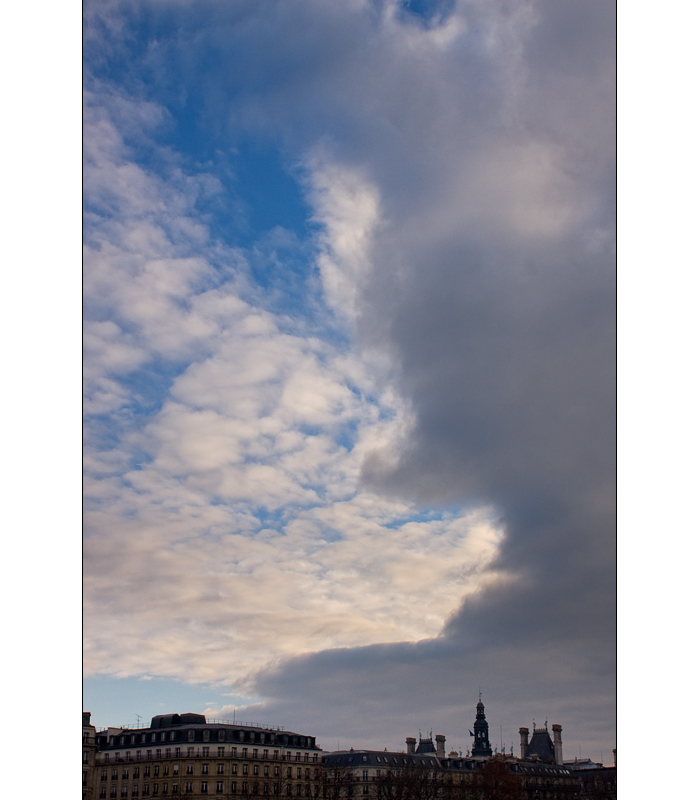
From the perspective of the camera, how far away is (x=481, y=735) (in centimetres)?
15438

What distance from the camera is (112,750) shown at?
102 metres

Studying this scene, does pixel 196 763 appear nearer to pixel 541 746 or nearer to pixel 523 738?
pixel 523 738

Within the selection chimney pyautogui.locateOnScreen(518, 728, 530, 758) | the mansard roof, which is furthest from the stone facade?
the mansard roof

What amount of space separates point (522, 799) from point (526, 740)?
53.4 m

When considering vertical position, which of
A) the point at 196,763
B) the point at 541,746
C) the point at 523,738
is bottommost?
the point at 541,746

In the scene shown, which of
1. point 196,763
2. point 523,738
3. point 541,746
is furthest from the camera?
point 541,746

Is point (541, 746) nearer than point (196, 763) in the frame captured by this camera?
No

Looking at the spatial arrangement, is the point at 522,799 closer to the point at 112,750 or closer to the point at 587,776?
the point at 587,776

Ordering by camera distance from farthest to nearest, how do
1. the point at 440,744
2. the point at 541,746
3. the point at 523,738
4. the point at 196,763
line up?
the point at 541,746
the point at 523,738
the point at 440,744
the point at 196,763

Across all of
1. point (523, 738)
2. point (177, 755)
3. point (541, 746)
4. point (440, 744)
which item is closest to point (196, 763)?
point (177, 755)

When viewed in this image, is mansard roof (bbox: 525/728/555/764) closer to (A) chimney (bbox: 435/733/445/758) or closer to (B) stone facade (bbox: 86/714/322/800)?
(A) chimney (bbox: 435/733/445/758)

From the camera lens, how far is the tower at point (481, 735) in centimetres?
14900
